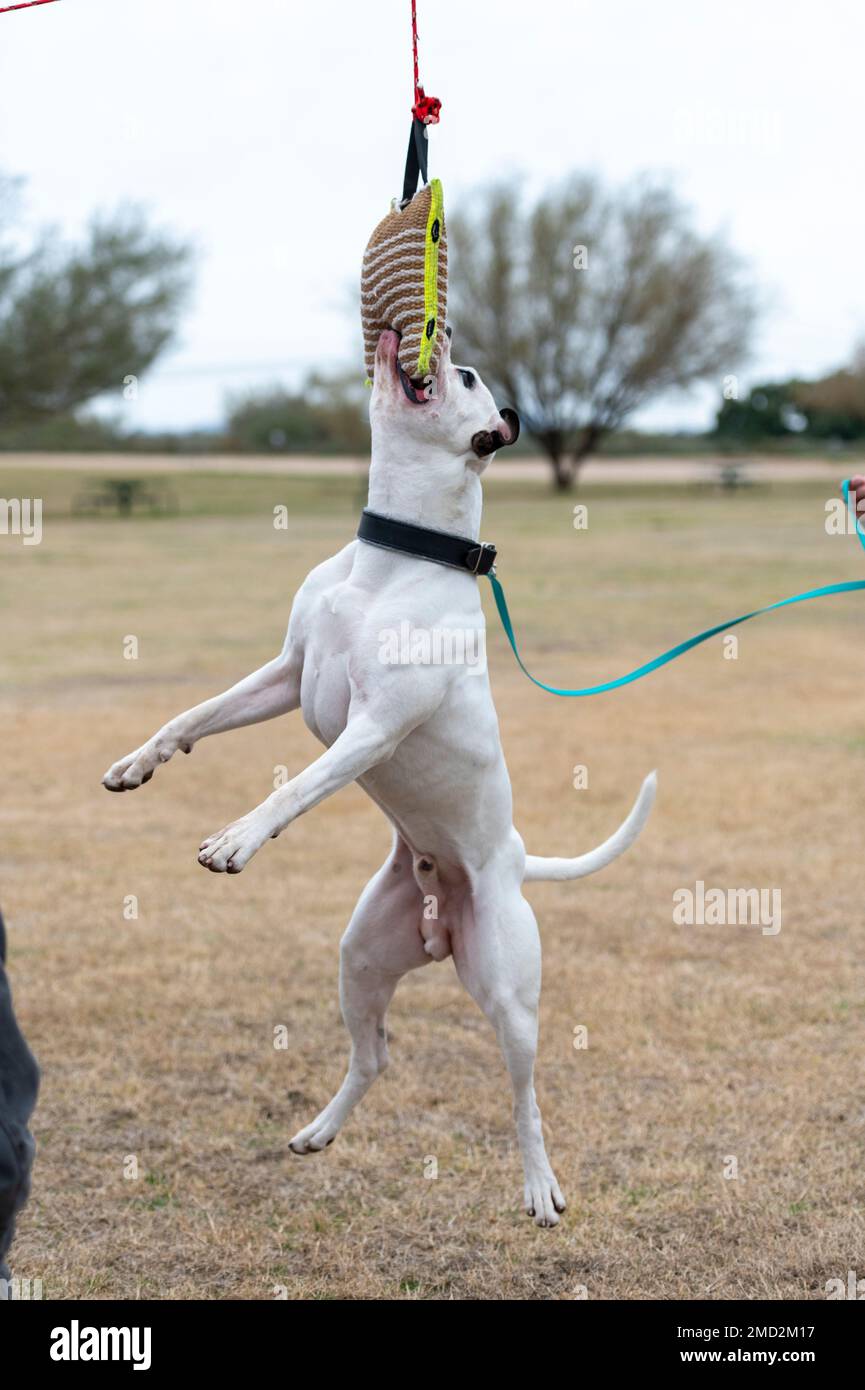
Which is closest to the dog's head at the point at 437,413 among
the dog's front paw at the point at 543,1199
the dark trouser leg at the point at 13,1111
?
the dark trouser leg at the point at 13,1111

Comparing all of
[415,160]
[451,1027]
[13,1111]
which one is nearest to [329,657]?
[415,160]

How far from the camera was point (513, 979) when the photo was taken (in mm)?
3369

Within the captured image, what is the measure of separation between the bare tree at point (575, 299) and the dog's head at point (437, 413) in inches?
1745

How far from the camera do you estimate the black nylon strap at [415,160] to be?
10.3ft

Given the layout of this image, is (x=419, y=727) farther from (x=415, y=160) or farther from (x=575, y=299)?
(x=575, y=299)

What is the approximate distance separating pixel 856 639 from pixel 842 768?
6.32 metres

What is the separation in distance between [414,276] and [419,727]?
0.94 meters

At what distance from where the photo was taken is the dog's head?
3115mm

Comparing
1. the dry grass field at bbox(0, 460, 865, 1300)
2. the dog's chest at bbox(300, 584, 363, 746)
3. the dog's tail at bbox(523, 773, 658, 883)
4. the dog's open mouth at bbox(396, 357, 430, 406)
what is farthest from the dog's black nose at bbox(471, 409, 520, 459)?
the dry grass field at bbox(0, 460, 865, 1300)

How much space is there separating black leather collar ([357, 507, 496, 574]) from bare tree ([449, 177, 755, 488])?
44.4 m

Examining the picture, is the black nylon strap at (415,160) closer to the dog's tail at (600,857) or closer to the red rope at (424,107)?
the red rope at (424,107)

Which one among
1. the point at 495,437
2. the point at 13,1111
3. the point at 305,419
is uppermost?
the point at 305,419

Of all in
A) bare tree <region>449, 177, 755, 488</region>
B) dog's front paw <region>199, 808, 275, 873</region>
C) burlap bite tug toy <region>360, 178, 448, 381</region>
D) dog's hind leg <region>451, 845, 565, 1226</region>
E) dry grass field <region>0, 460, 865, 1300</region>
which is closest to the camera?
A: dog's front paw <region>199, 808, 275, 873</region>

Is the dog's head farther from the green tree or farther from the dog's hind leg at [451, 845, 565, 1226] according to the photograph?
the green tree
